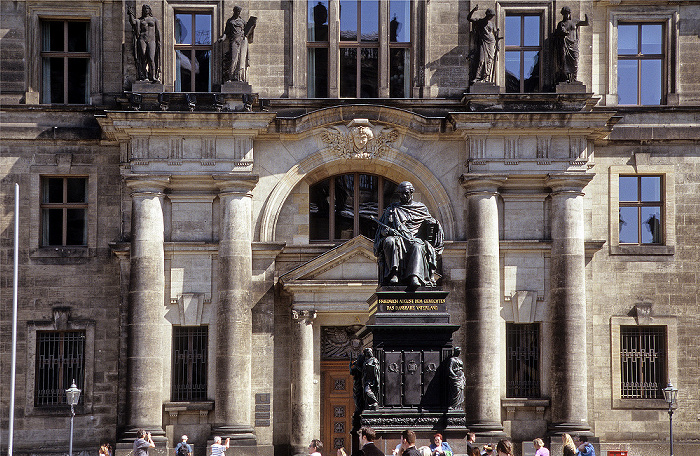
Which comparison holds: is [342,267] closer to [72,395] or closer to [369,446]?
[72,395]

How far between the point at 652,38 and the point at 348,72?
316 inches

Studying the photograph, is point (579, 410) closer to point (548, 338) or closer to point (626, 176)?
point (548, 338)

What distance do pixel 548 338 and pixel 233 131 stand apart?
9.26m

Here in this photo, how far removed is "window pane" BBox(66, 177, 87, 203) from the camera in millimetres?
30188

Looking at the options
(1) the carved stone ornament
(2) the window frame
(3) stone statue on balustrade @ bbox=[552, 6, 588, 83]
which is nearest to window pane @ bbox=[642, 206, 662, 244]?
(2) the window frame

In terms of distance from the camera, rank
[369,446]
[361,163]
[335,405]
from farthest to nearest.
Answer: [361,163]
[335,405]
[369,446]

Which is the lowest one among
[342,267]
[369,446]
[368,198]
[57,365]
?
[369,446]

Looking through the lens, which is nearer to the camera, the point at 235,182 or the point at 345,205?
the point at 235,182

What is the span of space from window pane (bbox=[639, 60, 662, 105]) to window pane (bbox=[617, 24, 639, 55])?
16.7 inches

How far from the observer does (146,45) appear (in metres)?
28.7

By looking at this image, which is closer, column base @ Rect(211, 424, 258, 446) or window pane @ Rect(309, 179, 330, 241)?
column base @ Rect(211, 424, 258, 446)

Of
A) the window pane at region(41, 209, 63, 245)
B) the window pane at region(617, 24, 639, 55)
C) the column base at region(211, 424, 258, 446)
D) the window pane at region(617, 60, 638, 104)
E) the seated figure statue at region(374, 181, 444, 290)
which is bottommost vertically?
the column base at region(211, 424, 258, 446)

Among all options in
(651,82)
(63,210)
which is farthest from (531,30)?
(63,210)

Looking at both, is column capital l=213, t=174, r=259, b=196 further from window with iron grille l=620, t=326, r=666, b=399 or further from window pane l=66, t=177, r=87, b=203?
window with iron grille l=620, t=326, r=666, b=399
